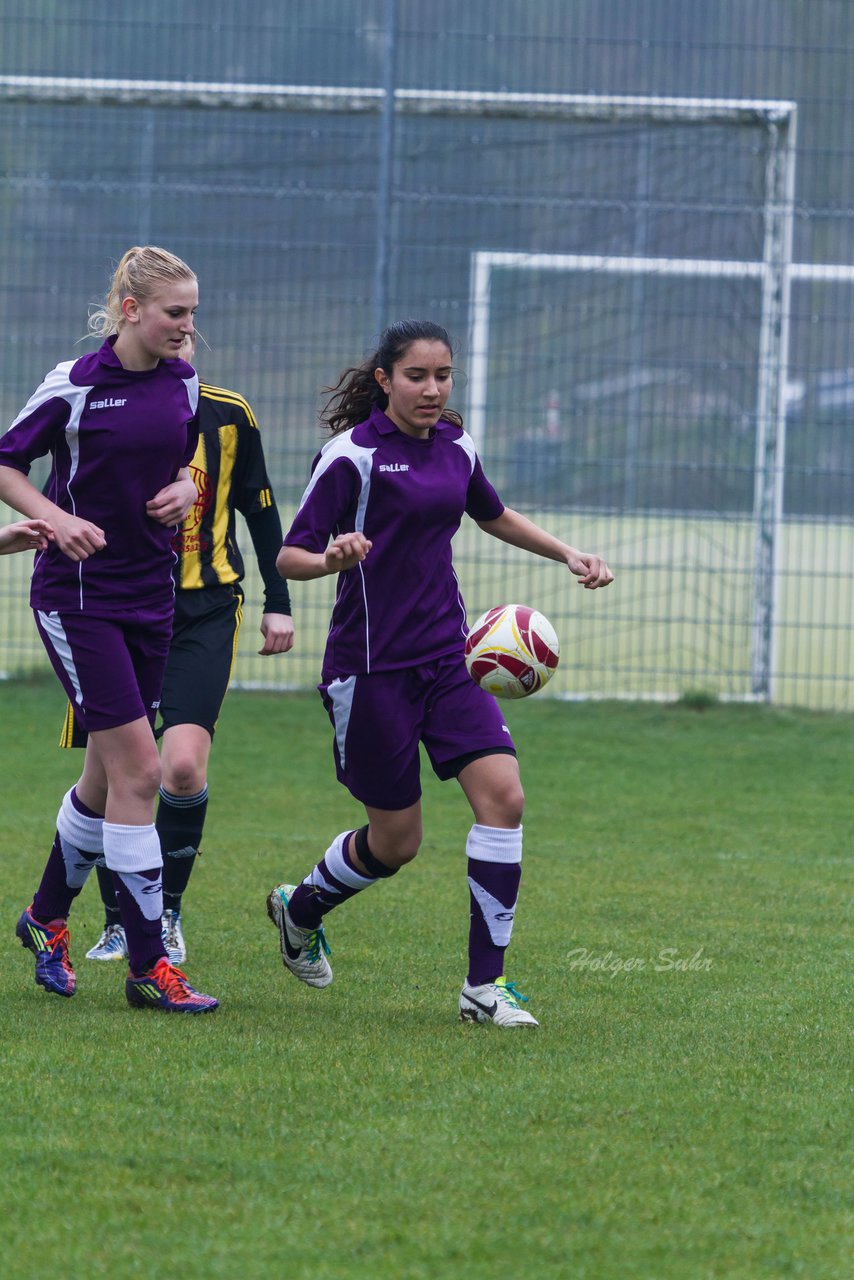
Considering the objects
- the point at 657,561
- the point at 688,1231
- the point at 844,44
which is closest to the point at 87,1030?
the point at 688,1231

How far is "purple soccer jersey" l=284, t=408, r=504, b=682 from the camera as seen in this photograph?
4.97 m

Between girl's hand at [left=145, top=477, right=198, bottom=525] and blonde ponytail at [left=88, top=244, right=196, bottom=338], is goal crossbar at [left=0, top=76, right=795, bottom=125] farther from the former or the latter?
girl's hand at [left=145, top=477, right=198, bottom=525]

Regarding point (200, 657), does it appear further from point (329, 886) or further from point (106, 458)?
point (106, 458)

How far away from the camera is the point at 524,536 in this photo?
5.42 metres

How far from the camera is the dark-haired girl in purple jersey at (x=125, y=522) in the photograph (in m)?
4.89

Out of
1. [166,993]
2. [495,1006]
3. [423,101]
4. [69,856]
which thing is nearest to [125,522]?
[69,856]

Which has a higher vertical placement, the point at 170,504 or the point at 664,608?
the point at 170,504

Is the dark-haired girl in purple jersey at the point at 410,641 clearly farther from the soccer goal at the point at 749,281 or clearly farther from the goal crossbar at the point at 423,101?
the goal crossbar at the point at 423,101

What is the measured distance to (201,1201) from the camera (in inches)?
134

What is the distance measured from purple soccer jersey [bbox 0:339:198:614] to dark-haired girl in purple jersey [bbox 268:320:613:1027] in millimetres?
393

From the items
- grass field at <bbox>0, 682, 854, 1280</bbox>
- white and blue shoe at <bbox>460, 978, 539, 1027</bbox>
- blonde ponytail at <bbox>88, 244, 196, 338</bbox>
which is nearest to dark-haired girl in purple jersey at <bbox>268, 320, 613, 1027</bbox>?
white and blue shoe at <bbox>460, 978, 539, 1027</bbox>

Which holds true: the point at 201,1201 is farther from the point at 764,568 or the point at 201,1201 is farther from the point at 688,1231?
the point at 764,568

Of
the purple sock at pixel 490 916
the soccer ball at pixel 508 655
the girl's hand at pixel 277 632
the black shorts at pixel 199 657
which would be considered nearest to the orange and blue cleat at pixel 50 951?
the black shorts at pixel 199 657

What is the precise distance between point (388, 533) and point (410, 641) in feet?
0.98
